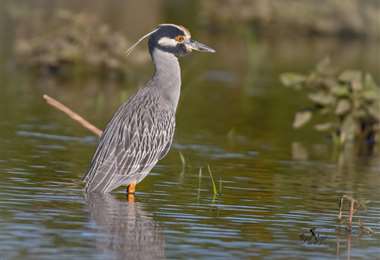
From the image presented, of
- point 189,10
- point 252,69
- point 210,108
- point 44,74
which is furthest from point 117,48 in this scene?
point 189,10

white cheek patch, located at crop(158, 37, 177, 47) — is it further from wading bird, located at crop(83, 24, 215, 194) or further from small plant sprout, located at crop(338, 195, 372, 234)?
small plant sprout, located at crop(338, 195, 372, 234)

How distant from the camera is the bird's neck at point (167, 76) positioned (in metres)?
11.2

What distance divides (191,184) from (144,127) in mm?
1412

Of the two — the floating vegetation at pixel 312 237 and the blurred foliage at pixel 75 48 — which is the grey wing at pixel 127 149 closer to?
the floating vegetation at pixel 312 237

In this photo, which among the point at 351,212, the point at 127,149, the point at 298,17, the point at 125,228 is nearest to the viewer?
the point at 125,228

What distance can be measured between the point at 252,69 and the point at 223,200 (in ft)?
55.9

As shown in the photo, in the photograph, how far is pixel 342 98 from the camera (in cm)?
1667

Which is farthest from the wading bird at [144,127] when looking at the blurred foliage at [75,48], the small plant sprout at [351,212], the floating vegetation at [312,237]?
the blurred foliage at [75,48]

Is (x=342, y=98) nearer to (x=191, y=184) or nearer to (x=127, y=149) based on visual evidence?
(x=191, y=184)

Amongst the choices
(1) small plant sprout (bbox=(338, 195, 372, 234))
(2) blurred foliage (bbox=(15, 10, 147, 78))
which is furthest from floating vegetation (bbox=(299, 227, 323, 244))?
(2) blurred foliage (bbox=(15, 10, 147, 78))

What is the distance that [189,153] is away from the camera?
14.6m

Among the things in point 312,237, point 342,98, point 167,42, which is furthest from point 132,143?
point 342,98

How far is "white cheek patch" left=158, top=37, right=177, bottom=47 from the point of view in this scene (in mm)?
11273

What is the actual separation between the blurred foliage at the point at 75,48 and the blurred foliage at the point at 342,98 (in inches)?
272
